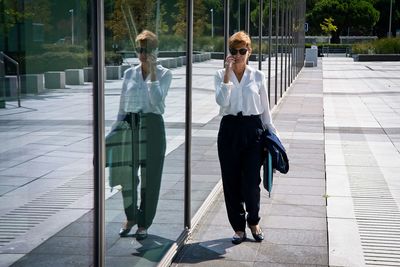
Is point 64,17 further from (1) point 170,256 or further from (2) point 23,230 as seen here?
(1) point 170,256

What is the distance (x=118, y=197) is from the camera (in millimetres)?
3344

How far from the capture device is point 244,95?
16.5 ft

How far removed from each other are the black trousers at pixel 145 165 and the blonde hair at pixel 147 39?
416 mm

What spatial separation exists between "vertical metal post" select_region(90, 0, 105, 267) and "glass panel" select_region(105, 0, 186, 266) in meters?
0.13

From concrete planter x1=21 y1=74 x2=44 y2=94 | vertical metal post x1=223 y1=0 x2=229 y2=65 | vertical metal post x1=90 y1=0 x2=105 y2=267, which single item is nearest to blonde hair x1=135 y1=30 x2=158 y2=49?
vertical metal post x1=90 y1=0 x2=105 y2=267

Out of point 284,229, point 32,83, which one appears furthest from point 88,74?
point 284,229

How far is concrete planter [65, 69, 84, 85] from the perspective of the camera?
8.39 ft

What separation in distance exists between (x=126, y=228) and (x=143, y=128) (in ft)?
2.06

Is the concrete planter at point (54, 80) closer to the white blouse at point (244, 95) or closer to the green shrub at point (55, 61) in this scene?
the green shrub at point (55, 61)

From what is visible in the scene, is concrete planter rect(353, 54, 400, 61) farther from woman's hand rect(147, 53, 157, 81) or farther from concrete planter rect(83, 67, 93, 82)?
concrete planter rect(83, 67, 93, 82)

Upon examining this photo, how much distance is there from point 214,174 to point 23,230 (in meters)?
4.76

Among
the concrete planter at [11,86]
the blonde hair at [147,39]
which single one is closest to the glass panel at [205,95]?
the blonde hair at [147,39]

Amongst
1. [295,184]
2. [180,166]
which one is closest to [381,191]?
[295,184]

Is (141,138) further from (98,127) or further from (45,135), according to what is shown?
(45,135)
